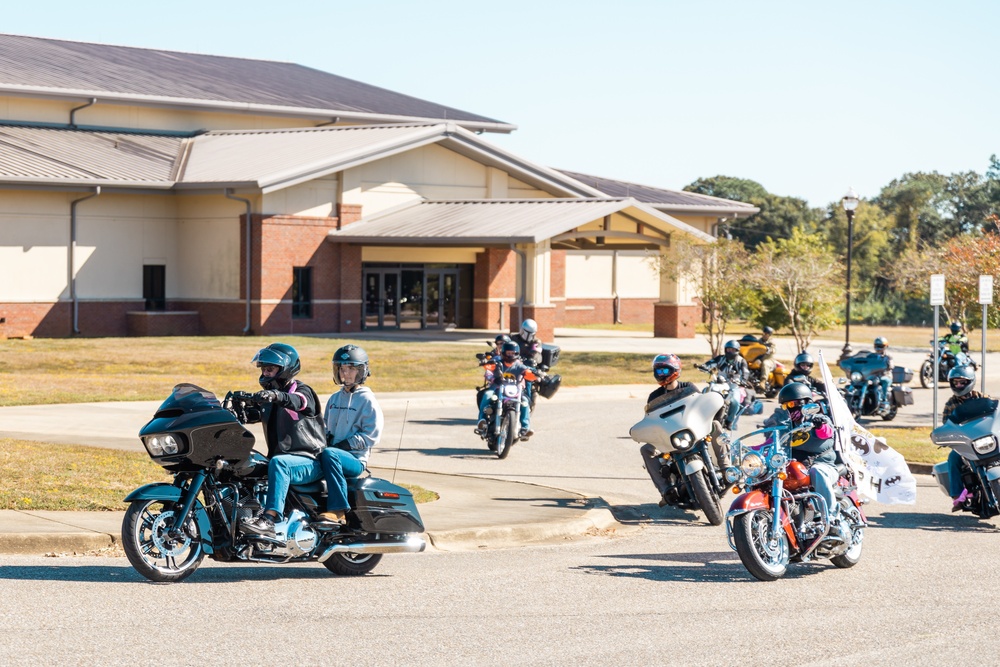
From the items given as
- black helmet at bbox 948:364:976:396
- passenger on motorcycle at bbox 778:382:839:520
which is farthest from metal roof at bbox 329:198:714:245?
passenger on motorcycle at bbox 778:382:839:520

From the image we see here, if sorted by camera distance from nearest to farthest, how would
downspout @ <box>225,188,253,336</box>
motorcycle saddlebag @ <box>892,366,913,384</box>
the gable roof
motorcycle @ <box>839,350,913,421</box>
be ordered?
1. motorcycle @ <box>839,350,913,421</box>
2. motorcycle saddlebag @ <box>892,366,913,384</box>
3. downspout @ <box>225,188,253,336</box>
4. the gable roof

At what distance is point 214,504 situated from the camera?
31.3 ft

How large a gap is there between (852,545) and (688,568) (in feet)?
4.30

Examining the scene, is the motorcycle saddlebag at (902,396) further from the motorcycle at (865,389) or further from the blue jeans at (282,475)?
the blue jeans at (282,475)

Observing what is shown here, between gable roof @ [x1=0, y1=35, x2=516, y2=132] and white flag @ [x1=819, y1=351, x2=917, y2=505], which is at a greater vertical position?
gable roof @ [x1=0, y1=35, x2=516, y2=132]

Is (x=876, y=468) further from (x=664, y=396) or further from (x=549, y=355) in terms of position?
(x=549, y=355)

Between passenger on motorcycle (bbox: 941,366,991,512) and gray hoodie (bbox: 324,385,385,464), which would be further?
passenger on motorcycle (bbox: 941,366,991,512)

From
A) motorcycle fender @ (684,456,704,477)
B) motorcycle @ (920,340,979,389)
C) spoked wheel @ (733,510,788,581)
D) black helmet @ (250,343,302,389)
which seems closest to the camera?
black helmet @ (250,343,302,389)

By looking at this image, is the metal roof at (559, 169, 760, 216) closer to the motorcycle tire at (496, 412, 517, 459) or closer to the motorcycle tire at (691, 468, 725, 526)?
the motorcycle tire at (496, 412, 517, 459)

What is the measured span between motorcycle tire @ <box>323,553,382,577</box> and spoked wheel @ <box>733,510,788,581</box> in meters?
2.67

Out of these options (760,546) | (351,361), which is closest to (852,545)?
(760,546)

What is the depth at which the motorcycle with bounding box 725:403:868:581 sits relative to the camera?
10.2 m

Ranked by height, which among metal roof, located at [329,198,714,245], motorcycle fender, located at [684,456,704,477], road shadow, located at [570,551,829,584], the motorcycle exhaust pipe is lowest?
road shadow, located at [570,551,829,584]

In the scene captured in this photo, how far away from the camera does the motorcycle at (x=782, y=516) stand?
10.2 metres
